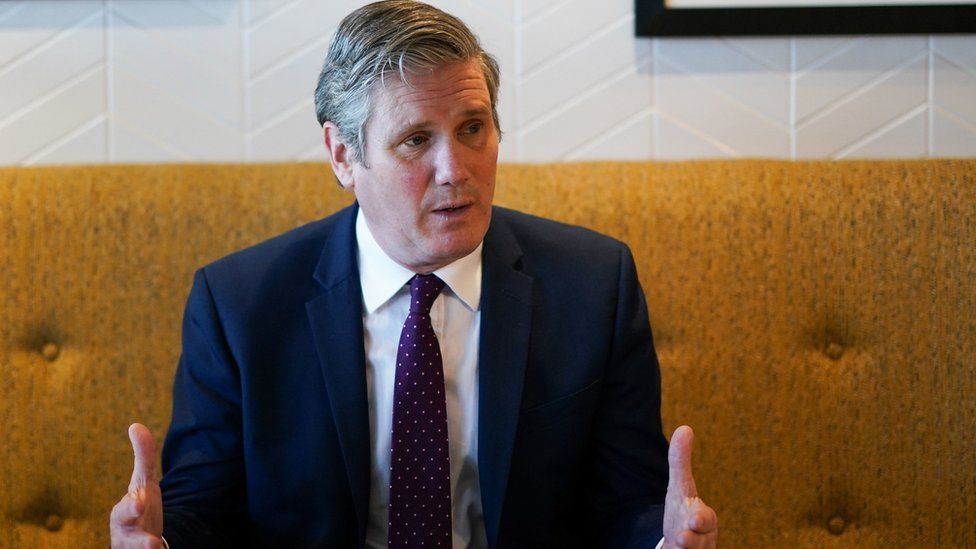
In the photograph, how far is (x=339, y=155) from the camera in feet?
5.45

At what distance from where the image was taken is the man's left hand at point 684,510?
1312 mm

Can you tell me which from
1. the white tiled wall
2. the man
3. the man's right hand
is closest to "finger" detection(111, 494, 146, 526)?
the man's right hand

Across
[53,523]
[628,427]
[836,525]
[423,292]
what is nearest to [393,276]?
[423,292]

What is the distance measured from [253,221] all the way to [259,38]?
0.43 meters

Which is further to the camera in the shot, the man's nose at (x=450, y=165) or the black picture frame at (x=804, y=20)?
the black picture frame at (x=804, y=20)

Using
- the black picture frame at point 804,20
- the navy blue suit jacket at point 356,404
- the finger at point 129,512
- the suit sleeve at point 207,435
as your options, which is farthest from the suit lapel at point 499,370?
the black picture frame at point 804,20

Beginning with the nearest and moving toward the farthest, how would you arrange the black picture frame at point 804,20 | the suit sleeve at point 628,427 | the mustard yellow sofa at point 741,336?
the suit sleeve at point 628,427
the mustard yellow sofa at point 741,336
the black picture frame at point 804,20

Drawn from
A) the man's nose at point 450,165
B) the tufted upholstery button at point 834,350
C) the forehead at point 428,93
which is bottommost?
the tufted upholstery button at point 834,350

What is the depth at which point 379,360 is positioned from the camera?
162 centimetres

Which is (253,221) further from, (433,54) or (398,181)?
(433,54)

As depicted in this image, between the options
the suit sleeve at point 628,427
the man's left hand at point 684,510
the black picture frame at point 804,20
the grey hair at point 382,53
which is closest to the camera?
the man's left hand at point 684,510

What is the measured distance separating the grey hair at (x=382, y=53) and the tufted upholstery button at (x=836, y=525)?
886 millimetres

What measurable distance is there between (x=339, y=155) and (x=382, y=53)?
0.22 metres

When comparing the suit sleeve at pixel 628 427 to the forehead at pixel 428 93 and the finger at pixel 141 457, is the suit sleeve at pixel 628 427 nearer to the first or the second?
the forehead at pixel 428 93
